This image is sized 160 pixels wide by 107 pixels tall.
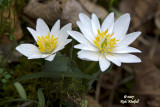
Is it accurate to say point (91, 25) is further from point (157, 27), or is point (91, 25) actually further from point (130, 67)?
point (157, 27)

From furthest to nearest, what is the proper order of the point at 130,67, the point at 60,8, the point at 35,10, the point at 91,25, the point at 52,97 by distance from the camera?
1. the point at 130,67
2. the point at 35,10
3. the point at 60,8
4. the point at 52,97
5. the point at 91,25

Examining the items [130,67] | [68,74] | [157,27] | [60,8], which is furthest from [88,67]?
[157,27]

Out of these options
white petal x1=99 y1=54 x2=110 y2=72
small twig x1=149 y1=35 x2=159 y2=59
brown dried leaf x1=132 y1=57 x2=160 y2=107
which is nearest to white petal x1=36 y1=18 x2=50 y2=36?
white petal x1=99 y1=54 x2=110 y2=72

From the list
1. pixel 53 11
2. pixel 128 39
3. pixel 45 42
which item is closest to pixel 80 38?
pixel 45 42

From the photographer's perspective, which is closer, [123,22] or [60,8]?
[123,22]

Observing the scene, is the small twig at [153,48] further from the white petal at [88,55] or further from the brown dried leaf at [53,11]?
the white petal at [88,55]

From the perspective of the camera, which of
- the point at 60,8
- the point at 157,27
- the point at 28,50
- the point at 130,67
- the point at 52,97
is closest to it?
the point at 28,50
